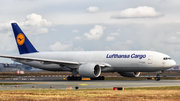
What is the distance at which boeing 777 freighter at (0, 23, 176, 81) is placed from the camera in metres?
45.9

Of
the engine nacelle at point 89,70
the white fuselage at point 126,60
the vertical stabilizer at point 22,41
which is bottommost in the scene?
the engine nacelle at point 89,70

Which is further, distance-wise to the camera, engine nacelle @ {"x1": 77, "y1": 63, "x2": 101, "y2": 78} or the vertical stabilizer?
the vertical stabilizer

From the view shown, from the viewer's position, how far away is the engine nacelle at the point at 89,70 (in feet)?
151

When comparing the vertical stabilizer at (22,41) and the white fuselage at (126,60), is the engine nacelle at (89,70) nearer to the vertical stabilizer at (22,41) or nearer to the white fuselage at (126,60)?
the white fuselage at (126,60)

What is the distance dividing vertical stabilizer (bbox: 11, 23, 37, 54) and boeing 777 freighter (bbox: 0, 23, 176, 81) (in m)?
2.03

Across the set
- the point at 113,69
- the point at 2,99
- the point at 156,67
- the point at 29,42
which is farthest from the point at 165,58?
the point at 2,99

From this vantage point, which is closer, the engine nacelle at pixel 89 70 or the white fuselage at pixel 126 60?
the white fuselage at pixel 126 60

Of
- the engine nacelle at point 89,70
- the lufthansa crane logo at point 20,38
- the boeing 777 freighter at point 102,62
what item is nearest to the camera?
the boeing 777 freighter at point 102,62

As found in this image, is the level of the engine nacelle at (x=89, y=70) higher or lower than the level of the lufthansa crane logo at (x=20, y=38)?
lower

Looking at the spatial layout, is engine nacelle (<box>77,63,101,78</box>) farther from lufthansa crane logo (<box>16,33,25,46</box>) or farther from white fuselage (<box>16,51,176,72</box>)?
lufthansa crane logo (<box>16,33,25,46</box>)

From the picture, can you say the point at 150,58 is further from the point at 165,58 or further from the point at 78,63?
the point at 78,63

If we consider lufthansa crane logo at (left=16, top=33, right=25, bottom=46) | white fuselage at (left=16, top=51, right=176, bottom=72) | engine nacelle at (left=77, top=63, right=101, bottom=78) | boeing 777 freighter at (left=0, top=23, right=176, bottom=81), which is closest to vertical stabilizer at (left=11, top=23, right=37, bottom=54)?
lufthansa crane logo at (left=16, top=33, right=25, bottom=46)

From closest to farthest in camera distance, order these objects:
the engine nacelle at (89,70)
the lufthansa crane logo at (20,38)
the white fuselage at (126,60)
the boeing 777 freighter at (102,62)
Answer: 1. the white fuselage at (126,60)
2. the boeing 777 freighter at (102,62)
3. the engine nacelle at (89,70)
4. the lufthansa crane logo at (20,38)

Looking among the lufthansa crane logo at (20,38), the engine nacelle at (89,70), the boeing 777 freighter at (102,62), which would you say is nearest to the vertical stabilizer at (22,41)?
the lufthansa crane logo at (20,38)
